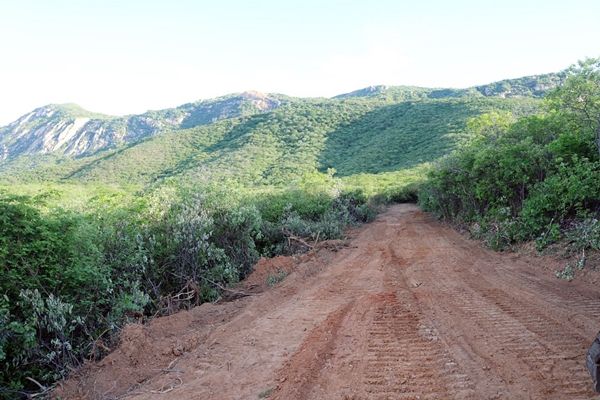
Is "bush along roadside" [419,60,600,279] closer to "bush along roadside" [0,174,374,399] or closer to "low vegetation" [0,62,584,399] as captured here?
"low vegetation" [0,62,584,399]

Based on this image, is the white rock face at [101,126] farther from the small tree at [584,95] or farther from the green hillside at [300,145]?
the small tree at [584,95]

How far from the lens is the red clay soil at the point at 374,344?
13.4 ft

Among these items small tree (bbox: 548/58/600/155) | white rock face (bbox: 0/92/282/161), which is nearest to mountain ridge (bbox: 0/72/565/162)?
white rock face (bbox: 0/92/282/161)

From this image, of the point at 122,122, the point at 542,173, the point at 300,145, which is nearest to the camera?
the point at 542,173

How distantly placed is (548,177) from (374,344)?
8664 mm

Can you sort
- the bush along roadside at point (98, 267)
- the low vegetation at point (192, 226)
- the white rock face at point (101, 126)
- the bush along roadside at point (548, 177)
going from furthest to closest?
the white rock face at point (101, 126) < the bush along roadside at point (548, 177) < the low vegetation at point (192, 226) < the bush along roadside at point (98, 267)

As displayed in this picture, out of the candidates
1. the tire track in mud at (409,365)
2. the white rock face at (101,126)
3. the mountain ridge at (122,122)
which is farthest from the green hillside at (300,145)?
the white rock face at (101,126)

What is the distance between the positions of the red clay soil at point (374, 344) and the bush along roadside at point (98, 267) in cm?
98

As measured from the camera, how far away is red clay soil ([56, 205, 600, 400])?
4.09 metres

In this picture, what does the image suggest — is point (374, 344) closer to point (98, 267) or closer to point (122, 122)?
point (98, 267)

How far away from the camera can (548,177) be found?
11.1 meters

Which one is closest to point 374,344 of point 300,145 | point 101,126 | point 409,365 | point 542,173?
point 409,365

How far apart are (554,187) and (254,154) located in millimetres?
47178

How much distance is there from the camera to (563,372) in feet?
13.2
